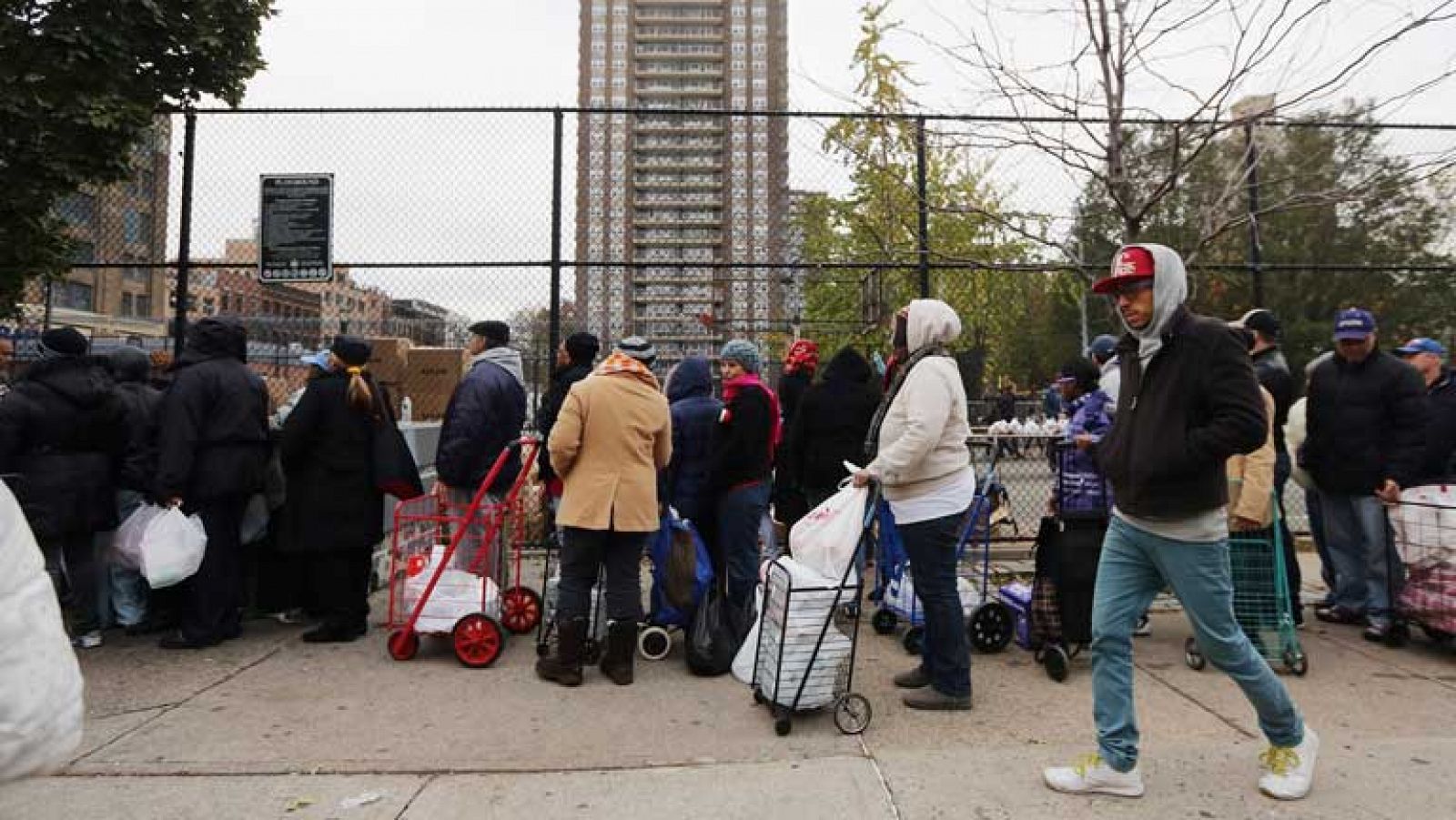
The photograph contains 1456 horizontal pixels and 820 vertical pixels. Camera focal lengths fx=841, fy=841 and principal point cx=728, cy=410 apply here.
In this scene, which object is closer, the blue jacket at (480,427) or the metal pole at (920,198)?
the blue jacket at (480,427)

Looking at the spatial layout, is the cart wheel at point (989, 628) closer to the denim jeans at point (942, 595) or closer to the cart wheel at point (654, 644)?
the denim jeans at point (942, 595)

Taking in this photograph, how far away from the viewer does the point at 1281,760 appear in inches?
124

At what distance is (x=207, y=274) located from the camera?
825 cm

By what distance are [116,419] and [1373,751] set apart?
6.84 m

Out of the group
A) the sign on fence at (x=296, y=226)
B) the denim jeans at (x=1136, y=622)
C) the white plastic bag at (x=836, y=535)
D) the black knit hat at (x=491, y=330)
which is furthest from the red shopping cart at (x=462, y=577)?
the denim jeans at (x=1136, y=622)

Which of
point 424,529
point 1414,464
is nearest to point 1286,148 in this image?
point 1414,464

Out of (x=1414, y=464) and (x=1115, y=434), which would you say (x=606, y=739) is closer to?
(x=1115, y=434)

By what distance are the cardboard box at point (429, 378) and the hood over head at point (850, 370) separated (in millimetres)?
4871

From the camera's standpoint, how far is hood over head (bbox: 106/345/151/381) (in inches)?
218

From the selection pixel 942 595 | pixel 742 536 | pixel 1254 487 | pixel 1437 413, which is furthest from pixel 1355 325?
pixel 742 536

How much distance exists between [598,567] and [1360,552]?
16.4ft

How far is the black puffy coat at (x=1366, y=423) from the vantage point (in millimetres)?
5082

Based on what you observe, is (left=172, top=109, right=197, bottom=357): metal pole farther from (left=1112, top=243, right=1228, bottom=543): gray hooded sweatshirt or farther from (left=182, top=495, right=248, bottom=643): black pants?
(left=1112, top=243, right=1228, bottom=543): gray hooded sweatshirt

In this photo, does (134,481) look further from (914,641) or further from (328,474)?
(914,641)
